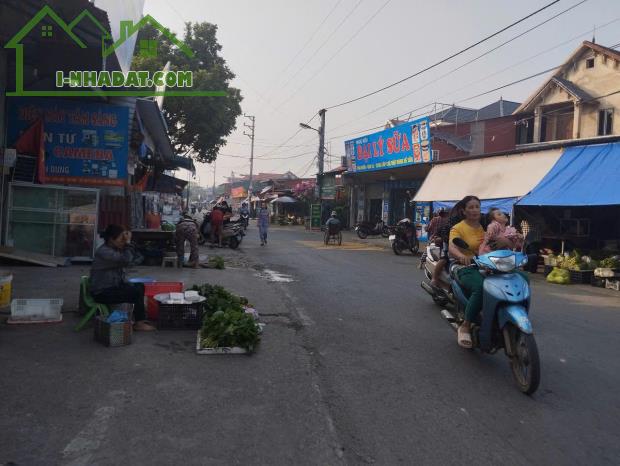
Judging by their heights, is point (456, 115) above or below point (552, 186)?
above

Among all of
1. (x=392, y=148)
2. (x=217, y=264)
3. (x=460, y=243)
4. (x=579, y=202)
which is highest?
Answer: (x=392, y=148)

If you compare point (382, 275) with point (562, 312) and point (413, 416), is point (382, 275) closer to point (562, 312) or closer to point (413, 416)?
point (562, 312)

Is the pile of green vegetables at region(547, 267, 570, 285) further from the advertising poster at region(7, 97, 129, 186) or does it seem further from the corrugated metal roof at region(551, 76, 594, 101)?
the corrugated metal roof at region(551, 76, 594, 101)

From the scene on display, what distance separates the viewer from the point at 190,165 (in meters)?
21.8

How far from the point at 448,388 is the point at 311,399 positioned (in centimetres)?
128

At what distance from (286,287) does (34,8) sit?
6.04 m

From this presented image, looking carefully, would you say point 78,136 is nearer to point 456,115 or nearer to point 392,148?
point 392,148

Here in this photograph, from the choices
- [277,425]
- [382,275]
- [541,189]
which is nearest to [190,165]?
[382,275]

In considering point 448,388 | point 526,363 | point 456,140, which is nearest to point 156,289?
point 448,388

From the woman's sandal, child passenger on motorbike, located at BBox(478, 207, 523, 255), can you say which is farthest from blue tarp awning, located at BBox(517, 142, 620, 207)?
the woman's sandal

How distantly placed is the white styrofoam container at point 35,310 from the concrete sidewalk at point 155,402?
19 centimetres

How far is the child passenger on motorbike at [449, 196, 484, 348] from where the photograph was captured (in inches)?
211

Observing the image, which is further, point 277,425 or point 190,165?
point 190,165

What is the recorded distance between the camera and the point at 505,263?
4.96 meters
